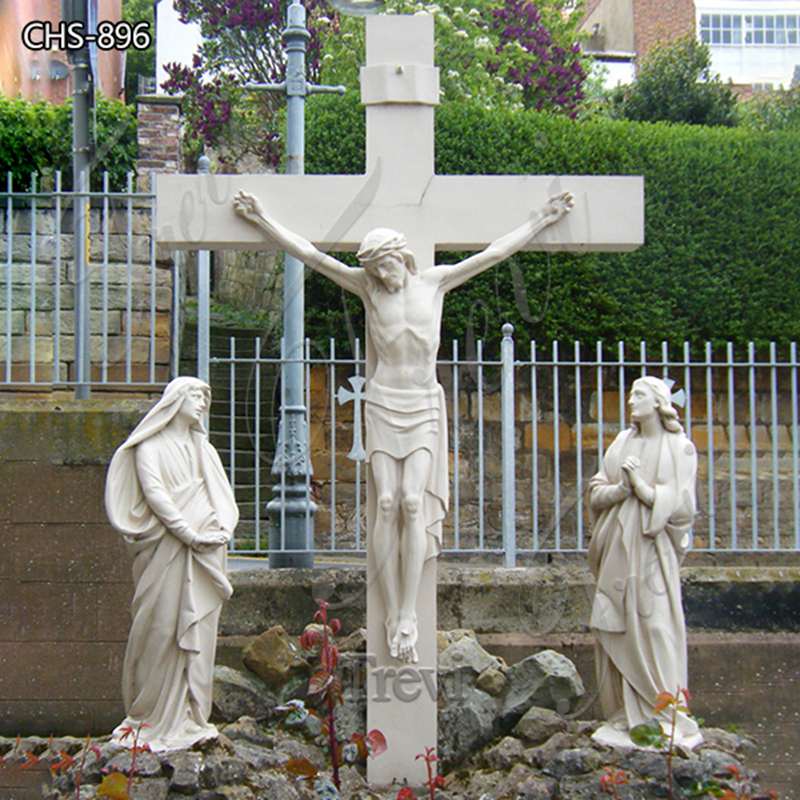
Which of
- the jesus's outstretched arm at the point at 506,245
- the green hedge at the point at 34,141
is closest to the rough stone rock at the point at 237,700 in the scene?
the jesus's outstretched arm at the point at 506,245

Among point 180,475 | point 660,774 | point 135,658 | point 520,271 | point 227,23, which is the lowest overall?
point 660,774

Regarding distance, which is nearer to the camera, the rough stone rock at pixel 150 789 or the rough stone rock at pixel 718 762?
the rough stone rock at pixel 150 789

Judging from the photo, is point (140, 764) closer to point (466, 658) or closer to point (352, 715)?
point (352, 715)

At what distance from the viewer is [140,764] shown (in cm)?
504

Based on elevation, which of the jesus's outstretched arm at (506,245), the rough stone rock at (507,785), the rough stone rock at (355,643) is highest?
the jesus's outstretched arm at (506,245)

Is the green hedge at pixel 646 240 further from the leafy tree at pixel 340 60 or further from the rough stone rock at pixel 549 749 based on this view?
the rough stone rock at pixel 549 749

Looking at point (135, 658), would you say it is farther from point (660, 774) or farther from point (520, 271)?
point (520, 271)

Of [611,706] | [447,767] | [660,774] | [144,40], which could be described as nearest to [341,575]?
[447,767]

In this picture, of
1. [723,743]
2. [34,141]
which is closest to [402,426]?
[723,743]

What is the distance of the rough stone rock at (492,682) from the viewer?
6184 mm

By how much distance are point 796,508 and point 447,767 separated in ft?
11.0

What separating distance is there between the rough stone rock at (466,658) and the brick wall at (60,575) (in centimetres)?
199

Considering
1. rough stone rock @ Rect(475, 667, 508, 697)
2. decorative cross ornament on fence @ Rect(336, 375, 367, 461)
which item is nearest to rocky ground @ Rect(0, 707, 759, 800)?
rough stone rock @ Rect(475, 667, 508, 697)

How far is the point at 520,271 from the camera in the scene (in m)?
11.6
